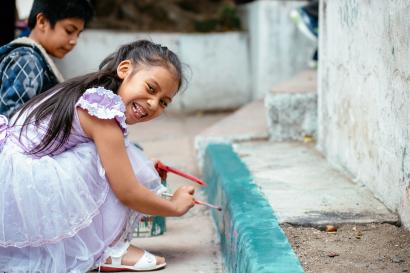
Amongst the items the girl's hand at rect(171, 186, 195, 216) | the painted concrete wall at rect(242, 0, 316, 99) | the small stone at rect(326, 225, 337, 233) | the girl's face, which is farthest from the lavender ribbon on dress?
the painted concrete wall at rect(242, 0, 316, 99)

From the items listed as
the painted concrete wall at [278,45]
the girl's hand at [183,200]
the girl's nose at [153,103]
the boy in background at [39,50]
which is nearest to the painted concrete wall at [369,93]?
the girl's hand at [183,200]

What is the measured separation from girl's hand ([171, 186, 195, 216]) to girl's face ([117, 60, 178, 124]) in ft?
1.06

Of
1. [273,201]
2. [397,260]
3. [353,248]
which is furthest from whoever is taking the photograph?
[273,201]

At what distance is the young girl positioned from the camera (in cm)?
275

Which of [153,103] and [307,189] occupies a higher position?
[153,103]

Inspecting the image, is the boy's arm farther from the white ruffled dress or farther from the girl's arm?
the girl's arm

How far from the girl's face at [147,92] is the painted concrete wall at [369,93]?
2.82 ft

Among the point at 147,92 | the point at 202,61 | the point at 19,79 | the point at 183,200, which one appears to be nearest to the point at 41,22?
the point at 19,79

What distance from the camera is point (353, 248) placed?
2.60m

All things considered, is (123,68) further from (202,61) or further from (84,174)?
(202,61)

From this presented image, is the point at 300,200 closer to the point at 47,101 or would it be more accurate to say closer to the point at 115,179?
the point at 115,179

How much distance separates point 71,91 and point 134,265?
72cm

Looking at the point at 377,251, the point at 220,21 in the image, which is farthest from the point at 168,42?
the point at 377,251

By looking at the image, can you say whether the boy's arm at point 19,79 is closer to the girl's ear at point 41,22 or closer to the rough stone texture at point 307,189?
the girl's ear at point 41,22
